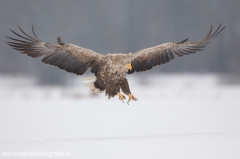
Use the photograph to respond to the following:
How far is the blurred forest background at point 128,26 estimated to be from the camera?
1808cm

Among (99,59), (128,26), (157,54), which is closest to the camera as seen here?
(99,59)

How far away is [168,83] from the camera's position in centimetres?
1583

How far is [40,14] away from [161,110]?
10.5 meters

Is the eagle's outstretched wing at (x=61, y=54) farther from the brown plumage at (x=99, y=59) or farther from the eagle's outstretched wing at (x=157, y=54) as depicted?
the eagle's outstretched wing at (x=157, y=54)

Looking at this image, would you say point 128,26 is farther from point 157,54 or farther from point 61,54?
point 61,54

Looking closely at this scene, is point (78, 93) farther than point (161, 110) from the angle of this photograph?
Yes

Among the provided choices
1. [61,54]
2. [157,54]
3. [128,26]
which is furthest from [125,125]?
[128,26]

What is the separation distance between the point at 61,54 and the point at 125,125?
1.68 m

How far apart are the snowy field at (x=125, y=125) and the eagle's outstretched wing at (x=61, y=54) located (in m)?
1.04

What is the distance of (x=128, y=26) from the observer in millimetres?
19688

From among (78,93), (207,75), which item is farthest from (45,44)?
(207,75)

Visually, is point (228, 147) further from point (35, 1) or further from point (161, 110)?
point (35, 1)

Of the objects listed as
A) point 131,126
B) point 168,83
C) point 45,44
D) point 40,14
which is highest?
point 40,14

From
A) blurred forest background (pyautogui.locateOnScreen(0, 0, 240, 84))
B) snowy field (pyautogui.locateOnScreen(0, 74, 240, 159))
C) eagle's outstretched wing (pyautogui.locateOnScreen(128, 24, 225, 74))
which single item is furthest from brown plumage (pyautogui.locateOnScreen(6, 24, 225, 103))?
blurred forest background (pyautogui.locateOnScreen(0, 0, 240, 84))
